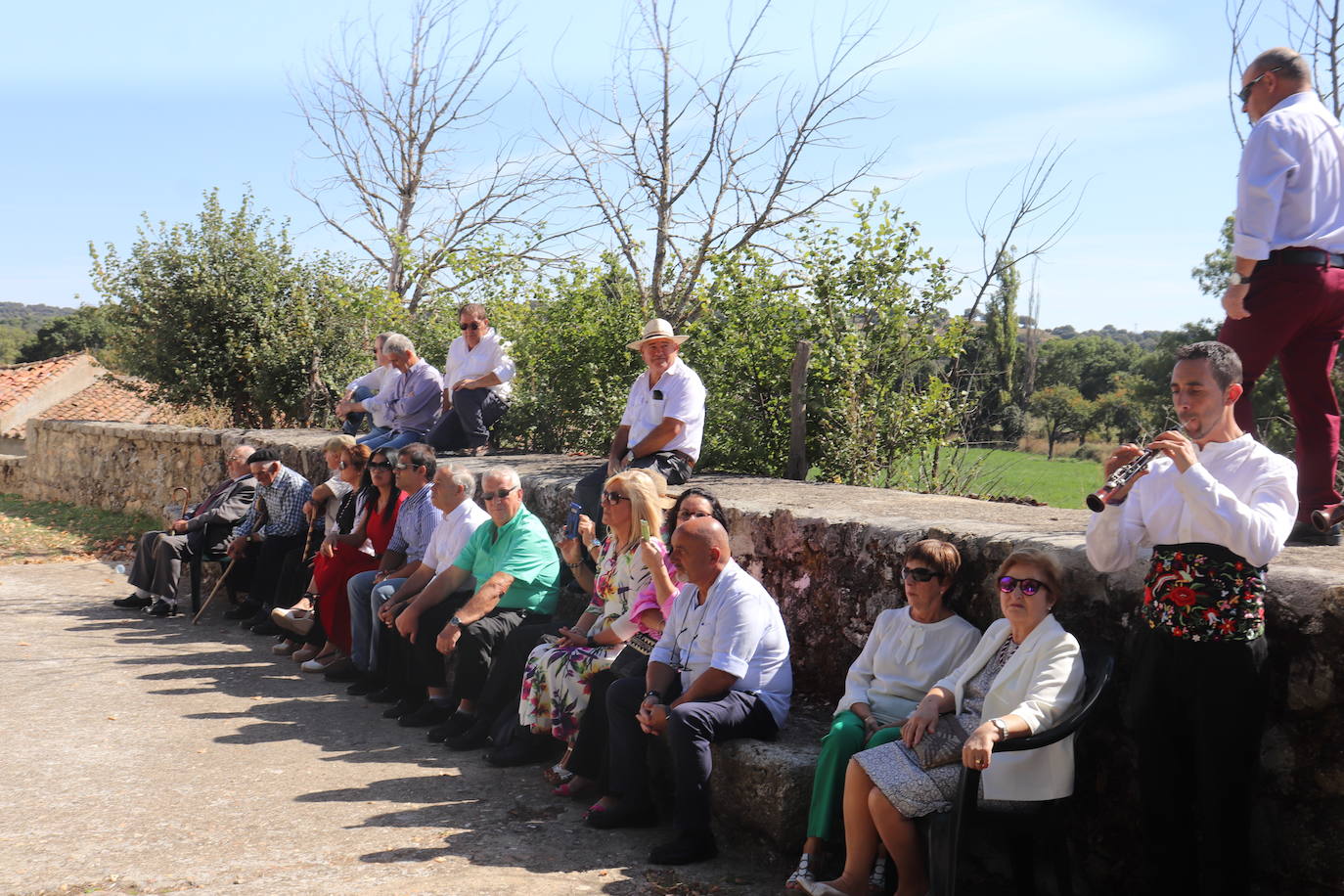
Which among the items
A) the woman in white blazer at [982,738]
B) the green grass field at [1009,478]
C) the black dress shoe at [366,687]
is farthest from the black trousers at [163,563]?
the woman in white blazer at [982,738]

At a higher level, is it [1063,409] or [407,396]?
[1063,409]

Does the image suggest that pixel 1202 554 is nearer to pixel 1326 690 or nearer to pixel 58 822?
pixel 1326 690

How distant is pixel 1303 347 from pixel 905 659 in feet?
5.60

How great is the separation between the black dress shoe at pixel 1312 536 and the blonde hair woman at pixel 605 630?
2.41 metres

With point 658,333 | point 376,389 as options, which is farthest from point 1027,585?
point 376,389

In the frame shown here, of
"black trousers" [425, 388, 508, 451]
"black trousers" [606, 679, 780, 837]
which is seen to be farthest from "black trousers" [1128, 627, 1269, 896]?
"black trousers" [425, 388, 508, 451]

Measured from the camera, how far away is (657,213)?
32.1 feet

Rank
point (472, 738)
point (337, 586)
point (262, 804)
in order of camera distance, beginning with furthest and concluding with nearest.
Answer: point (337, 586), point (472, 738), point (262, 804)

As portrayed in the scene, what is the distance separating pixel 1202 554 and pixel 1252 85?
1825 millimetres

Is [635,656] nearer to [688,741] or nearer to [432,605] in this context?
[688,741]

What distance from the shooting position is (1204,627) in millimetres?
2902

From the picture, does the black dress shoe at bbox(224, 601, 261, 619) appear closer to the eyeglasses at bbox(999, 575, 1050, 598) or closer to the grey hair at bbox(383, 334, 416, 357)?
the grey hair at bbox(383, 334, 416, 357)

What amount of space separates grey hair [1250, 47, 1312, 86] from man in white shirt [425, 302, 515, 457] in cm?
601

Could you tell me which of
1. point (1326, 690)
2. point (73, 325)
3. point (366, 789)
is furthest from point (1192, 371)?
point (73, 325)
